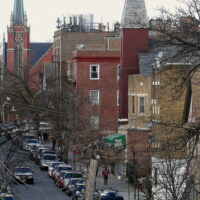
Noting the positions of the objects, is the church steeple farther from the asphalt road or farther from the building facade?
the asphalt road

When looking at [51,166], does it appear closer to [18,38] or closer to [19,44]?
[19,44]

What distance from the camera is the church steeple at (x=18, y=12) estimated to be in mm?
169000

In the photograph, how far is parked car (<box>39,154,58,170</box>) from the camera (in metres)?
58.7

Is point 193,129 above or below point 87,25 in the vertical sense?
below

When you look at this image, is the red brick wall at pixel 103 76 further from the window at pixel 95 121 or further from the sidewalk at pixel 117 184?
the sidewalk at pixel 117 184

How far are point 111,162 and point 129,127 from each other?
7.03 ft

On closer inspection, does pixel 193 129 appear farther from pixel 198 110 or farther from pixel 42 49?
pixel 42 49

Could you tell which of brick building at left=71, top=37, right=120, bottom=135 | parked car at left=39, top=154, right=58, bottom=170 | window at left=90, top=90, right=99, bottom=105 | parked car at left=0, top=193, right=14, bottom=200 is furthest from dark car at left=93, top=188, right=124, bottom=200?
brick building at left=71, top=37, right=120, bottom=135

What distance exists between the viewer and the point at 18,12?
170125 millimetres

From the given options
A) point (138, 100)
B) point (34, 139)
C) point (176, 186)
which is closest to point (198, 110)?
point (176, 186)

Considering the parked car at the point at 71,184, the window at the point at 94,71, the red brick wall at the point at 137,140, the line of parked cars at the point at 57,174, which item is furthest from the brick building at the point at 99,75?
the parked car at the point at 71,184

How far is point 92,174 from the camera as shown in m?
20.9

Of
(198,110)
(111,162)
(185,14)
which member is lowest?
(111,162)

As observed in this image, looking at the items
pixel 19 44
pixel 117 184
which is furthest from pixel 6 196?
pixel 19 44
